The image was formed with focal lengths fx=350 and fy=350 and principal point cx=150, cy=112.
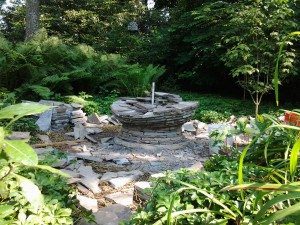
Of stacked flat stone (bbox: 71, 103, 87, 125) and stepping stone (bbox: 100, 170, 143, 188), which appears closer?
stepping stone (bbox: 100, 170, 143, 188)

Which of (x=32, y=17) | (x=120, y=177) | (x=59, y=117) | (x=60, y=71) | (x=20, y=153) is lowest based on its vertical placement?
(x=120, y=177)

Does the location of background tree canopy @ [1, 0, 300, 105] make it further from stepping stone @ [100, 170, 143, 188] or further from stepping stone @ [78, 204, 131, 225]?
stepping stone @ [78, 204, 131, 225]

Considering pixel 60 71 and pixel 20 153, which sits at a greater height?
pixel 20 153

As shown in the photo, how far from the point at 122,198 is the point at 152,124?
2.03 m

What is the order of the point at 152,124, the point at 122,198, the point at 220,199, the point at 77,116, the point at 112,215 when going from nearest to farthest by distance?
the point at 220,199 < the point at 112,215 < the point at 122,198 < the point at 152,124 < the point at 77,116

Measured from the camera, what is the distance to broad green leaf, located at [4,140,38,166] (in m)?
0.98

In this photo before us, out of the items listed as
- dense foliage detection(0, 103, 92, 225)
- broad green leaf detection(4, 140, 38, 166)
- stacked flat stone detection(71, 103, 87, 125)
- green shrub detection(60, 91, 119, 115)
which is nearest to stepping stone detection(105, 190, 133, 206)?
dense foliage detection(0, 103, 92, 225)

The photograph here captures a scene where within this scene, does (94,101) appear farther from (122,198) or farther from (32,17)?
(122,198)

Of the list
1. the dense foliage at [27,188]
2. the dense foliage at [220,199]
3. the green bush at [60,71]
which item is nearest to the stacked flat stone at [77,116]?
the green bush at [60,71]

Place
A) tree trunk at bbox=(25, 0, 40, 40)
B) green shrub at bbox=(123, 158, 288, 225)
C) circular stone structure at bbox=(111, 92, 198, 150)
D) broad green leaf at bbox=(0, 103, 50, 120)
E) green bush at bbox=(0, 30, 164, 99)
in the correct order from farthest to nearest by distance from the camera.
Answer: tree trunk at bbox=(25, 0, 40, 40)
green bush at bbox=(0, 30, 164, 99)
circular stone structure at bbox=(111, 92, 198, 150)
green shrub at bbox=(123, 158, 288, 225)
broad green leaf at bbox=(0, 103, 50, 120)

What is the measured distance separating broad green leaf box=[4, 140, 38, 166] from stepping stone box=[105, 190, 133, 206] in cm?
209

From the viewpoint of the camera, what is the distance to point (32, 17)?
10.5 meters

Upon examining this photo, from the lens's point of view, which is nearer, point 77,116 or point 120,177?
point 120,177

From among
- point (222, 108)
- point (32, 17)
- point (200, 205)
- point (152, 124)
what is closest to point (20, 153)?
point (200, 205)
